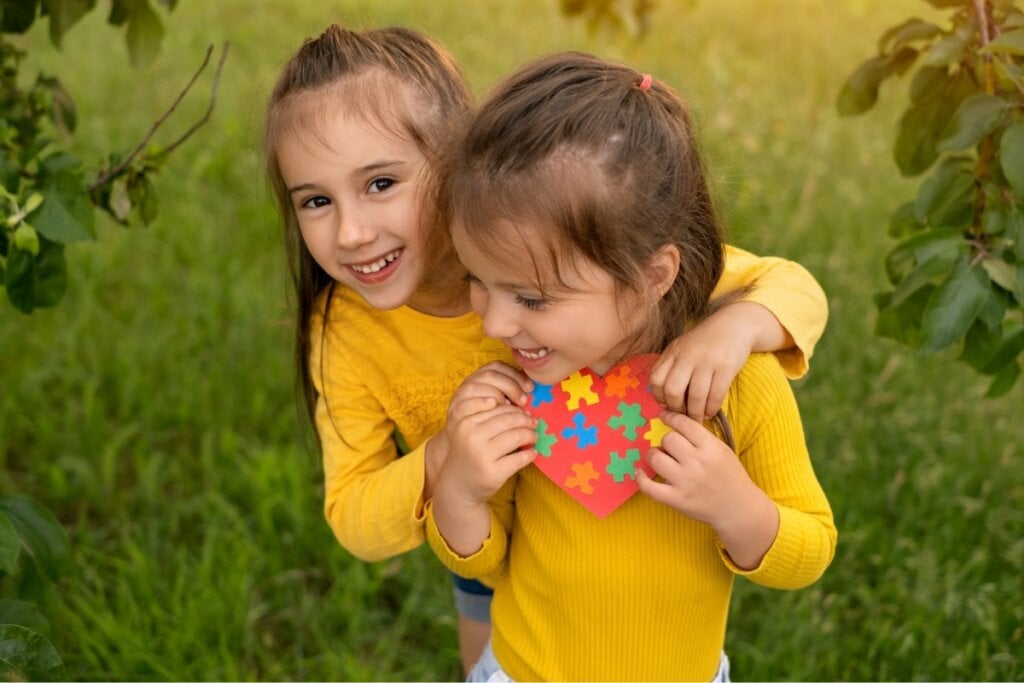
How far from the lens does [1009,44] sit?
1662 millimetres

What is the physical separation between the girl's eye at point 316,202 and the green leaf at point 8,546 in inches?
24.0

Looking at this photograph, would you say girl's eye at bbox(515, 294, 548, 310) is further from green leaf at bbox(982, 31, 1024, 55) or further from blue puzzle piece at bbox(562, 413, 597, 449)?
green leaf at bbox(982, 31, 1024, 55)

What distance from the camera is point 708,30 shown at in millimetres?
5773

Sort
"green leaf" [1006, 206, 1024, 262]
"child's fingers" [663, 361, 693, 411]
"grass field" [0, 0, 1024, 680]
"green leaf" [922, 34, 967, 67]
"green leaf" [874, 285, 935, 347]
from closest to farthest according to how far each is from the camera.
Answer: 1. "child's fingers" [663, 361, 693, 411]
2. "green leaf" [1006, 206, 1024, 262]
3. "green leaf" [922, 34, 967, 67]
4. "green leaf" [874, 285, 935, 347]
5. "grass field" [0, 0, 1024, 680]

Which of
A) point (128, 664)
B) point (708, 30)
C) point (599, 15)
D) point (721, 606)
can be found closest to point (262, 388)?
point (128, 664)

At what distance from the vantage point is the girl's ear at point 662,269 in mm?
1465

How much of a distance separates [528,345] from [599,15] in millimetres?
1595

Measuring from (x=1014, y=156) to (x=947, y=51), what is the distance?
23 cm

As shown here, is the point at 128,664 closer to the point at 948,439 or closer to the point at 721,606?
the point at 721,606

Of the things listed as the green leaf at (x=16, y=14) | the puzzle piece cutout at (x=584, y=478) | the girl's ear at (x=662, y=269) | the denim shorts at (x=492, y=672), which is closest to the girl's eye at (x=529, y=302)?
the girl's ear at (x=662, y=269)

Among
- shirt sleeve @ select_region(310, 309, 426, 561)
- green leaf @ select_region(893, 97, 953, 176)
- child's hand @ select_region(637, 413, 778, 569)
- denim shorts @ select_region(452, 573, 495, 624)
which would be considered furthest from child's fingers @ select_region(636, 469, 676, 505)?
green leaf @ select_region(893, 97, 953, 176)

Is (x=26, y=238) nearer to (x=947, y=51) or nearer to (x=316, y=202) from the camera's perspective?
(x=316, y=202)

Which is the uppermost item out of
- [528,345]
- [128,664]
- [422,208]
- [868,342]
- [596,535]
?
[422,208]

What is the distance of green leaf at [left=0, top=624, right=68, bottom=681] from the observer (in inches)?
60.2
